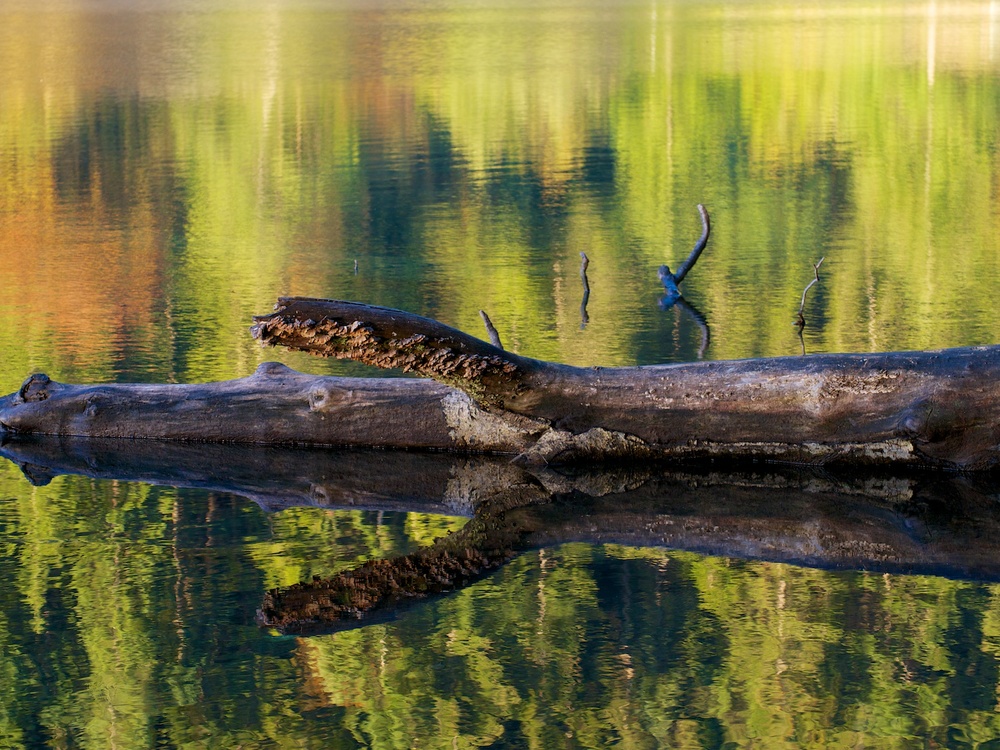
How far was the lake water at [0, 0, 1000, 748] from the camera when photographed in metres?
7.39

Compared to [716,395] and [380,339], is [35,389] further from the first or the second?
[716,395]

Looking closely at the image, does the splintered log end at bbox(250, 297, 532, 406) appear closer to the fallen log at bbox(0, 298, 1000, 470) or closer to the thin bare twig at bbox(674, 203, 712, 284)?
the fallen log at bbox(0, 298, 1000, 470)

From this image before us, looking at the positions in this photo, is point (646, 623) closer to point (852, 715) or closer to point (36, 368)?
point (852, 715)

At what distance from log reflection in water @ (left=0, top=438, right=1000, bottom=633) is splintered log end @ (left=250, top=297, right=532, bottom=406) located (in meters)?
0.75

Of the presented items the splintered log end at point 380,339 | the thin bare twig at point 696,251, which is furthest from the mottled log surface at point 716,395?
the thin bare twig at point 696,251

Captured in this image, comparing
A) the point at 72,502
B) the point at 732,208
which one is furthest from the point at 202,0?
the point at 72,502

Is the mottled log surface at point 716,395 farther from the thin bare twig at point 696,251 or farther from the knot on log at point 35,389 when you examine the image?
the thin bare twig at point 696,251

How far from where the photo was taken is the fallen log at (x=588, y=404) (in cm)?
1023

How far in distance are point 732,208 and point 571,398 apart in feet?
47.3

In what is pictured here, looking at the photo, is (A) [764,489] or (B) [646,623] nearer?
(B) [646,623]

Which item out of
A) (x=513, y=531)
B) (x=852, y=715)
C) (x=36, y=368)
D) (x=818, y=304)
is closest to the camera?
(x=852, y=715)

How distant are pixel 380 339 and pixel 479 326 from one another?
19.2 feet

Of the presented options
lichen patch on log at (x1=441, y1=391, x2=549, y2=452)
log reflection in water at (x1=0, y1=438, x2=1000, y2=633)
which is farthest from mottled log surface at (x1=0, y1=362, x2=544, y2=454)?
log reflection in water at (x1=0, y1=438, x2=1000, y2=633)

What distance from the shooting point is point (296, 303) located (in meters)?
10.3
